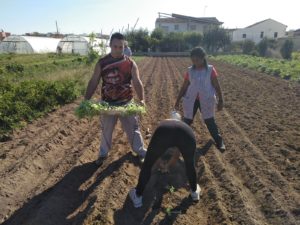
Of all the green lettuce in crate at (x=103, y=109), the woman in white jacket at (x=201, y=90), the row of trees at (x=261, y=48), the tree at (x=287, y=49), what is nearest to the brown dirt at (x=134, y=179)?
the woman in white jacket at (x=201, y=90)

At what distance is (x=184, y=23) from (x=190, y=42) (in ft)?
59.0

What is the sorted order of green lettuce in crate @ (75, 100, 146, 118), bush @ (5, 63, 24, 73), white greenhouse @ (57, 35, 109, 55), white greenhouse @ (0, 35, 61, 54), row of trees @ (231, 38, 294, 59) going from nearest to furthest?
green lettuce in crate @ (75, 100, 146, 118)
bush @ (5, 63, 24, 73)
white greenhouse @ (0, 35, 61, 54)
white greenhouse @ (57, 35, 109, 55)
row of trees @ (231, 38, 294, 59)

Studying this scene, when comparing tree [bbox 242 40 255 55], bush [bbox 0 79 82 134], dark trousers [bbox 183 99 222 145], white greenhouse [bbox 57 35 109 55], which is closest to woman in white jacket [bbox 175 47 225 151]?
dark trousers [bbox 183 99 222 145]

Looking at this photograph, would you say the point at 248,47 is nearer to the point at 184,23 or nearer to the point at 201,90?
the point at 184,23

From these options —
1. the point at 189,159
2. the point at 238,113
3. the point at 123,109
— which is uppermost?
the point at 123,109

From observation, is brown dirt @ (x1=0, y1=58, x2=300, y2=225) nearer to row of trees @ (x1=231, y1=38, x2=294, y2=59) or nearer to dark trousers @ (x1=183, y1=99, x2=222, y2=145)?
dark trousers @ (x1=183, y1=99, x2=222, y2=145)

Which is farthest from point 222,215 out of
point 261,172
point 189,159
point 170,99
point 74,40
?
point 74,40

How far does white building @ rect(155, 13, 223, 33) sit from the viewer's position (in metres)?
69.8

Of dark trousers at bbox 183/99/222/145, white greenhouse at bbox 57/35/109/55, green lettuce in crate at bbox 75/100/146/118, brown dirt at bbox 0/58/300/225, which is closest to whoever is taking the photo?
brown dirt at bbox 0/58/300/225

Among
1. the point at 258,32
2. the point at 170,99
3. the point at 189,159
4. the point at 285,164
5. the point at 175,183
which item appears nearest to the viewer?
the point at 189,159

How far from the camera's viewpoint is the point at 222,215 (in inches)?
166

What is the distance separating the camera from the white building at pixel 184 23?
69.8 m

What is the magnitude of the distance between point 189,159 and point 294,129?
4798 mm

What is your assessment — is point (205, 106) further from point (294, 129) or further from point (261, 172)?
point (294, 129)
